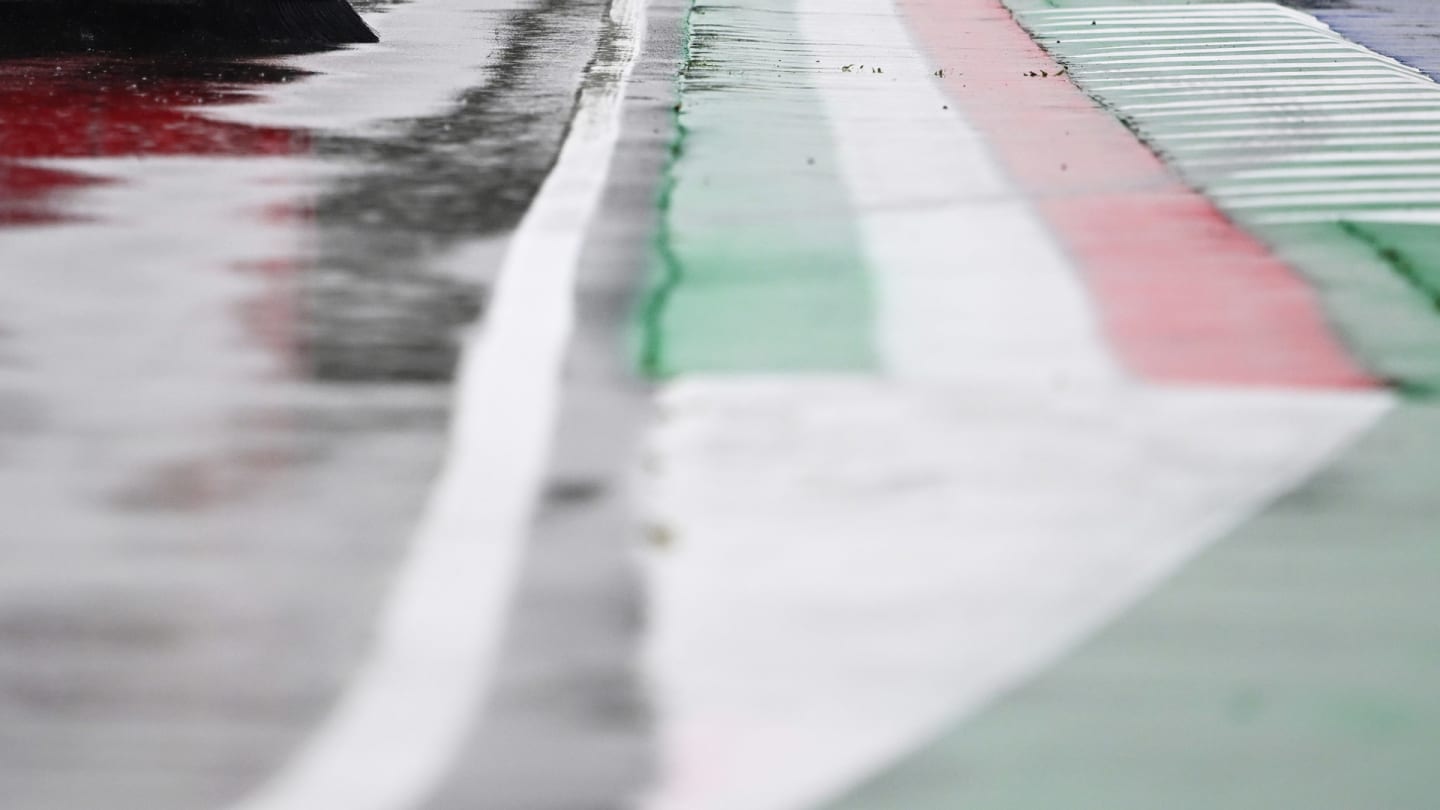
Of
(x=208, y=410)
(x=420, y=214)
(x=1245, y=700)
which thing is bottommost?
(x=420, y=214)

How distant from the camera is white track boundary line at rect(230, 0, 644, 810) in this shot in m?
3.06

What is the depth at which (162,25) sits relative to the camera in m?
11.2

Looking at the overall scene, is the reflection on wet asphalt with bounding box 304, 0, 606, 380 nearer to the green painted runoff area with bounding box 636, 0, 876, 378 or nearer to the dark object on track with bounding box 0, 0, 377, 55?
the green painted runoff area with bounding box 636, 0, 876, 378

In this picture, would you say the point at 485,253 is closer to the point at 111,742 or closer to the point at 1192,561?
the point at 1192,561

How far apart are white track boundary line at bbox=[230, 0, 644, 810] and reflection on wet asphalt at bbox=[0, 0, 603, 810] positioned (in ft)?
0.19

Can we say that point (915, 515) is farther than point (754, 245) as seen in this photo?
No

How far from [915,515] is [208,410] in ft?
4.94

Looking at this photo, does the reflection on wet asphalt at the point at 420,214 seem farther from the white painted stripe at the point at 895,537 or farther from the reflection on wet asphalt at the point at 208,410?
the white painted stripe at the point at 895,537

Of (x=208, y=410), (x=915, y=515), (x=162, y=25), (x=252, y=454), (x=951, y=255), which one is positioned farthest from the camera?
(x=162, y=25)

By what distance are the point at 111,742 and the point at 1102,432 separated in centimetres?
223

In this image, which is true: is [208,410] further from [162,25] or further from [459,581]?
[162,25]

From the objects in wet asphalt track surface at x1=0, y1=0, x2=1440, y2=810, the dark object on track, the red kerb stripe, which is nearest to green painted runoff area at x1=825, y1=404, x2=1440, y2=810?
wet asphalt track surface at x1=0, y1=0, x2=1440, y2=810

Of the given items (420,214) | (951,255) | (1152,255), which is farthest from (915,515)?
(420,214)

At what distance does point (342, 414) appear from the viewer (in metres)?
4.70
